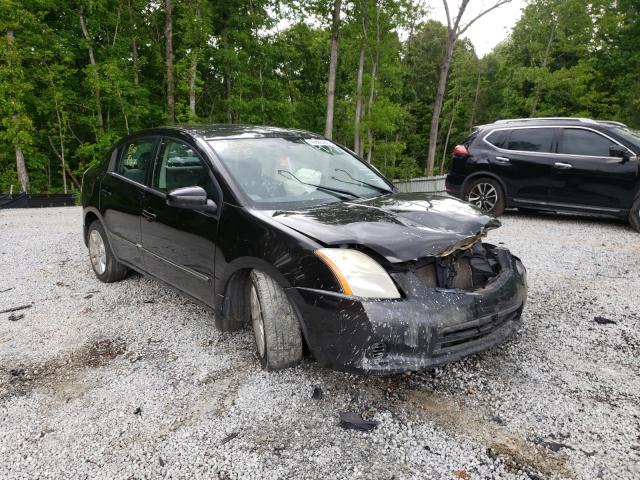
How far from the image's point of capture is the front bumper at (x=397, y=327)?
2.19m

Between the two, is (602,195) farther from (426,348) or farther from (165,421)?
(165,421)

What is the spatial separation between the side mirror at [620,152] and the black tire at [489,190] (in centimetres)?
176

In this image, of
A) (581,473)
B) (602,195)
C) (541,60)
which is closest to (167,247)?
(581,473)

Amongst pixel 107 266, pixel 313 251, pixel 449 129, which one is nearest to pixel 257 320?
pixel 313 251

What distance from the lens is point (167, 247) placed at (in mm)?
3453

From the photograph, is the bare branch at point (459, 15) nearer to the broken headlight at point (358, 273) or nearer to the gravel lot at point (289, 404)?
the gravel lot at point (289, 404)

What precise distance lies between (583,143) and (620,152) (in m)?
0.57

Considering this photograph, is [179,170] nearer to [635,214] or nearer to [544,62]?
[635,214]

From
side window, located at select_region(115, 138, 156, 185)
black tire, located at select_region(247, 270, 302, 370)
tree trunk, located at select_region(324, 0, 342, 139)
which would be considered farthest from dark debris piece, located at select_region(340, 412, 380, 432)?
tree trunk, located at select_region(324, 0, 342, 139)

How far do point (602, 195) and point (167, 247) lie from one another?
22.8ft

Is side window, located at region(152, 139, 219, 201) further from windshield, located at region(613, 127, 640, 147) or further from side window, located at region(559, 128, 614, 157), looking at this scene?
windshield, located at region(613, 127, 640, 147)

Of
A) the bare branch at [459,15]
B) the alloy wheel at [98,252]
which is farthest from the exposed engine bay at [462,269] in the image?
the bare branch at [459,15]

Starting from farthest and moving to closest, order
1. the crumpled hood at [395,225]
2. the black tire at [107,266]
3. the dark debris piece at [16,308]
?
the black tire at [107,266], the dark debris piece at [16,308], the crumpled hood at [395,225]

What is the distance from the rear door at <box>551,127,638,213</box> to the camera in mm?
6773
